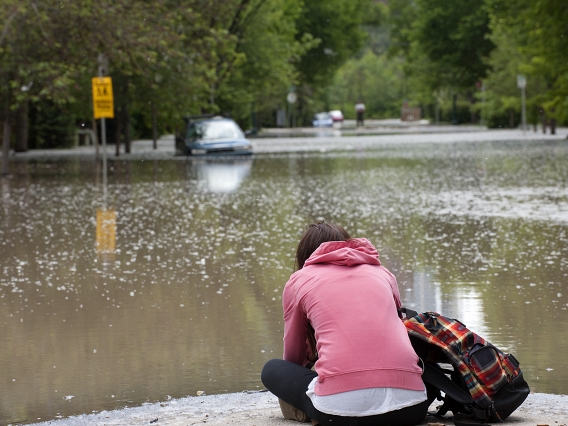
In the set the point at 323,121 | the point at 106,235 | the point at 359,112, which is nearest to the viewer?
the point at 106,235

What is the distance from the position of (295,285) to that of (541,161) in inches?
941

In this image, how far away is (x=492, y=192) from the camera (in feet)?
62.1

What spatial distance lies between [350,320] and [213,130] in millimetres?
31164

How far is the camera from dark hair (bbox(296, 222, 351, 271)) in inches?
182

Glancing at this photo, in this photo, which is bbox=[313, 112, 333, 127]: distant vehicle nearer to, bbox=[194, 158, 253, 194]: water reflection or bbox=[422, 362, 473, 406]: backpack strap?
bbox=[194, 158, 253, 194]: water reflection

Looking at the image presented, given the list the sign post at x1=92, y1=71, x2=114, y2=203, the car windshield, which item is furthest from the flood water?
the car windshield

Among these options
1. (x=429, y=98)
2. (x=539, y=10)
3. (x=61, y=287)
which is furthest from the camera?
(x=429, y=98)

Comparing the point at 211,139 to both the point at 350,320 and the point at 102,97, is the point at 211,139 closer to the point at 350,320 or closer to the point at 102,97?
the point at 102,97

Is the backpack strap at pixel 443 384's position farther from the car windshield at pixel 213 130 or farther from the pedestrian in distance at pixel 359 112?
the pedestrian in distance at pixel 359 112

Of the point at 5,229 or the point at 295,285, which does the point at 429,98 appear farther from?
the point at 295,285

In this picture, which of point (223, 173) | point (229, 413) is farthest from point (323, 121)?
point (229, 413)

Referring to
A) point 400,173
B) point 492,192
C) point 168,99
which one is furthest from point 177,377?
point 168,99

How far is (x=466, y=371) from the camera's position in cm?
446

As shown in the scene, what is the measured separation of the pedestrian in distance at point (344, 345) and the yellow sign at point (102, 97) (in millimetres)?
20785
